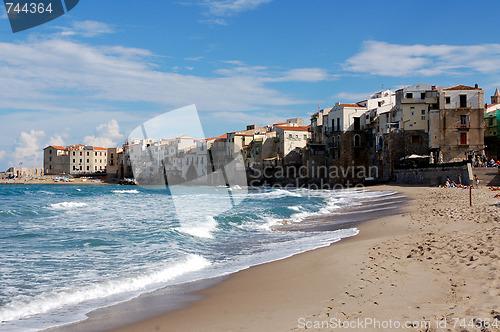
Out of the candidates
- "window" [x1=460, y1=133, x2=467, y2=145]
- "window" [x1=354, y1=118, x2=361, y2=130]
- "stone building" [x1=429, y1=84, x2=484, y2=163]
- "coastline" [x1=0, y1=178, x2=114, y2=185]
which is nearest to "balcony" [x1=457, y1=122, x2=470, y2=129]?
"stone building" [x1=429, y1=84, x2=484, y2=163]

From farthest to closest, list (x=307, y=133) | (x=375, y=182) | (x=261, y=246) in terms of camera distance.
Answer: (x=307, y=133) → (x=375, y=182) → (x=261, y=246)

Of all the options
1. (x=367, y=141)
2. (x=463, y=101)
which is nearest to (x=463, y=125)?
(x=463, y=101)

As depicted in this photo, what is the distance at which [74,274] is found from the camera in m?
9.01

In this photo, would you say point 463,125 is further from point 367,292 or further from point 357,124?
point 367,292

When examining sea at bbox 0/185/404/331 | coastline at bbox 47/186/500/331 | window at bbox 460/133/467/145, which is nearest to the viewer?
coastline at bbox 47/186/500/331

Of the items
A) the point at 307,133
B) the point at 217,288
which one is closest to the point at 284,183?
the point at 307,133

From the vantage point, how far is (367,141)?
58.0 metres

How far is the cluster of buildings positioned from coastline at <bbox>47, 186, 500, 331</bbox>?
1496 inches

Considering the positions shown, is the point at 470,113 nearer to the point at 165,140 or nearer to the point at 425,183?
the point at 425,183

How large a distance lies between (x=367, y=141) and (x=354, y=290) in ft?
176

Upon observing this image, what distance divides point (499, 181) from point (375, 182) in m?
19.9

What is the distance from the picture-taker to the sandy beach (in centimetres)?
500

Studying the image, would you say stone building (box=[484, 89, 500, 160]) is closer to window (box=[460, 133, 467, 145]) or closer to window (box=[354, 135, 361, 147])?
window (box=[460, 133, 467, 145])

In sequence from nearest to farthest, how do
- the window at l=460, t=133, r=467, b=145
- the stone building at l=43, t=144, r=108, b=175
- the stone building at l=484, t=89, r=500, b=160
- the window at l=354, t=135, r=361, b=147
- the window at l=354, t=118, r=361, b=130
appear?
1. the window at l=460, t=133, r=467, b=145
2. the stone building at l=484, t=89, r=500, b=160
3. the window at l=354, t=135, r=361, b=147
4. the window at l=354, t=118, r=361, b=130
5. the stone building at l=43, t=144, r=108, b=175
